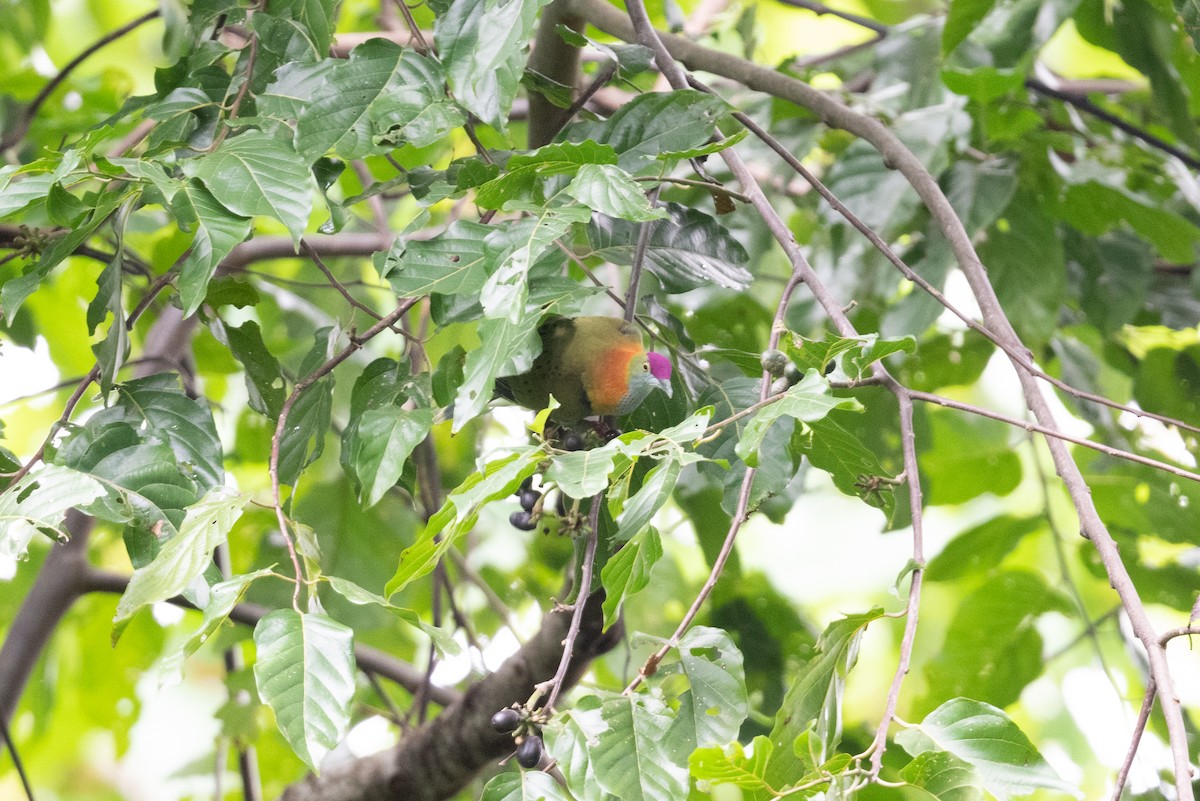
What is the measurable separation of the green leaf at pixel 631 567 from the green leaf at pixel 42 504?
36cm

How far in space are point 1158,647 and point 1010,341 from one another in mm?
318

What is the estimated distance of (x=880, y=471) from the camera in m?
0.87

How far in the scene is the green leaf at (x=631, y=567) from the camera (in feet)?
2.31

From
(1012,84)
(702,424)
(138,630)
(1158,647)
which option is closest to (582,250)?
(1012,84)

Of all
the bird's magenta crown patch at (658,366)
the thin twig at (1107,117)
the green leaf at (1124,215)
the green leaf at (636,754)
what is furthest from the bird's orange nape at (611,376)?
the thin twig at (1107,117)

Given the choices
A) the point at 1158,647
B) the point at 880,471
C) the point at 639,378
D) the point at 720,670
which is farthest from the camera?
the point at 639,378

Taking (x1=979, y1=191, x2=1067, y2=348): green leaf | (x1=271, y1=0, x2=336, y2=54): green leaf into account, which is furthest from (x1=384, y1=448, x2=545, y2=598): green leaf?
(x1=979, y1=191, x2=1067, y2=348): green leaf

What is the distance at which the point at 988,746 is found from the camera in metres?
0.66

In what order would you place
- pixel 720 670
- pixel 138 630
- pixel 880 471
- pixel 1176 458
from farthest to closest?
1. pixel 138 630
2. pixel 1176 458
3. pixel 880 471
4. pixel 720 670

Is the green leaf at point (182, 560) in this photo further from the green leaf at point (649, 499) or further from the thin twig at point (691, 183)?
the thin twig at point (691, 183)

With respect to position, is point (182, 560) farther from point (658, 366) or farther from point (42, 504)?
point (658, 366)

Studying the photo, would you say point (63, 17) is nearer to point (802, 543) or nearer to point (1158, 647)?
point (802, 543)

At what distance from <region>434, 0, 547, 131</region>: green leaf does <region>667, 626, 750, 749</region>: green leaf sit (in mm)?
445

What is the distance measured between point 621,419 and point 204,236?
0.42 m
